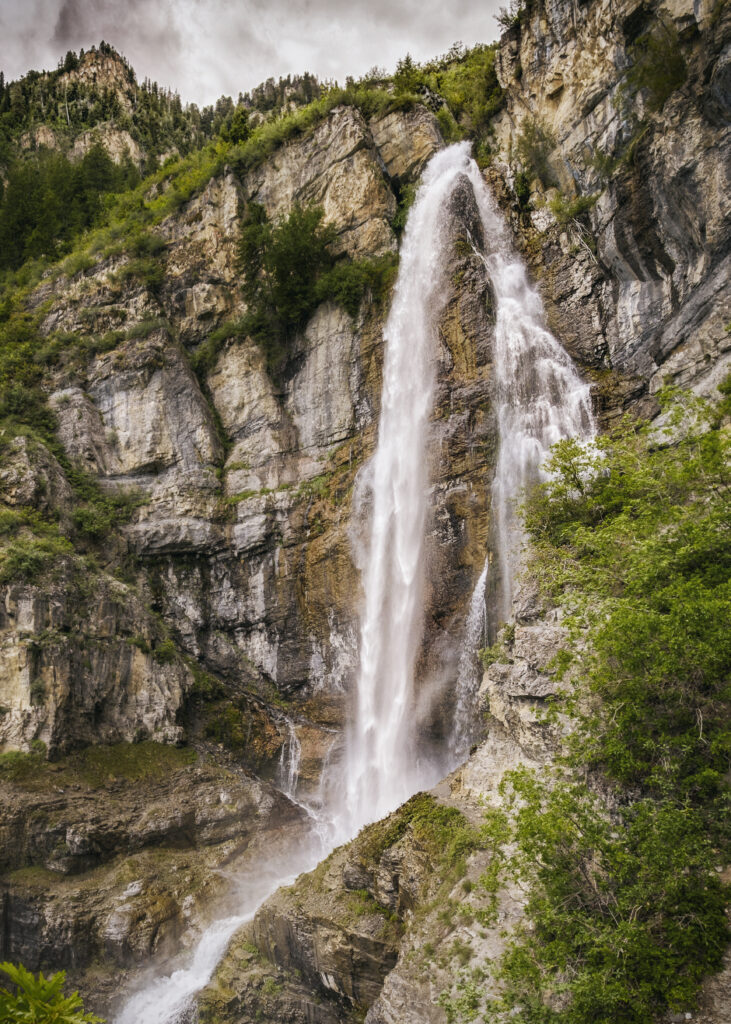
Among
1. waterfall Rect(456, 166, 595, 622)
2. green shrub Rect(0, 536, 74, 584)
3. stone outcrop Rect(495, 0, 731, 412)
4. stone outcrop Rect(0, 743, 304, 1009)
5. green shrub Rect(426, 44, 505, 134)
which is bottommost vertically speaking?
stone outcrop Rect(0, 743, 304, 1009)

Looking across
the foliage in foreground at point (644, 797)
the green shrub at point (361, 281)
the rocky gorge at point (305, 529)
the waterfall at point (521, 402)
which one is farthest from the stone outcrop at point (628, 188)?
the foliage in foreground at point (644, 797)

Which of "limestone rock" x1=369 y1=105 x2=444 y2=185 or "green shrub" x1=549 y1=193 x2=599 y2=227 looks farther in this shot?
"limestone rock" x1=369 y1=105 x2=444 y2=185

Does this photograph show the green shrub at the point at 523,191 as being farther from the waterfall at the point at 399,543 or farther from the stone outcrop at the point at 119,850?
the stone outcrop at the point at 119,850

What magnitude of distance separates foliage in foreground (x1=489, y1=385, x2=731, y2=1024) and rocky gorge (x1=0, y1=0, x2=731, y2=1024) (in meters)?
0.75

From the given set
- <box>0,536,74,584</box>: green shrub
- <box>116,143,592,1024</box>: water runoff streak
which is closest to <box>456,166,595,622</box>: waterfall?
<box>116,143,592,1024</box>: water runoff streak

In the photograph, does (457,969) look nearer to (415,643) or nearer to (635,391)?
(415,643)

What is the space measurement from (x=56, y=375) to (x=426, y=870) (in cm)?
2849

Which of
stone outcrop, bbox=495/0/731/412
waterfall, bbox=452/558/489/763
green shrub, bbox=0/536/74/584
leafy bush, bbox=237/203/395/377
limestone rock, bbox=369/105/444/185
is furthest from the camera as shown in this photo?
limestone rock, bbox=369/105/444/185

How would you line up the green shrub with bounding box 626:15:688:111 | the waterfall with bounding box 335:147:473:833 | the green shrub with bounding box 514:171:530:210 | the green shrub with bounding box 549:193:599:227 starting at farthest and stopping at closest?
1. the green shrub with bounding box 514:171:530:210
2. the green shrub with bounding box 549:193:599:227
3. the waterfall with bounding box 335:147:473:833
4. the green shrub with bounding box 626:15:688:111

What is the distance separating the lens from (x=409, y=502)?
922 inches

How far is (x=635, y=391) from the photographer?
20812 millimetres

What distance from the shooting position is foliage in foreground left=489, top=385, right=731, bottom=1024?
7.08 m

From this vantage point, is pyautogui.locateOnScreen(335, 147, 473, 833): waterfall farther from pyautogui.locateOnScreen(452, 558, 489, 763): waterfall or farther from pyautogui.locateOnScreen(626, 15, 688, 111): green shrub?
pyautogui.locateOnScreen(626, 15, 688, 111): green shrub

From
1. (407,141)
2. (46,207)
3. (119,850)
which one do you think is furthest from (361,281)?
(46,207)
